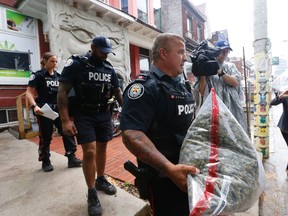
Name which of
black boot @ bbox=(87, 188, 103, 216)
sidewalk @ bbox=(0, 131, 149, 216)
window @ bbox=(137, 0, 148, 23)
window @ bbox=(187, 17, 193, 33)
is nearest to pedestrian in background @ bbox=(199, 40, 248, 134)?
sidewalk @ bbox=(0, 131, 149, 216)

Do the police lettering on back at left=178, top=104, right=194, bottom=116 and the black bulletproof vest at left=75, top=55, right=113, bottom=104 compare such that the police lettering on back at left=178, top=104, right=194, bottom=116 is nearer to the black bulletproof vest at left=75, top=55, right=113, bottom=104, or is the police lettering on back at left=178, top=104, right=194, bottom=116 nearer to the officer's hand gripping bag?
the officer's hand gripping bag

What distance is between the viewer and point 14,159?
361cm

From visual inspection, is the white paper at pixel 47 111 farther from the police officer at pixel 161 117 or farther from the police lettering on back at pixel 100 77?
the police officer at pixel 161 117

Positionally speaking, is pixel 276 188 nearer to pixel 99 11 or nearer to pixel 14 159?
pixel 14 159

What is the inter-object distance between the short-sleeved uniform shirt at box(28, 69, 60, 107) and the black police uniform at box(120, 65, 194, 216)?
84.4 inches

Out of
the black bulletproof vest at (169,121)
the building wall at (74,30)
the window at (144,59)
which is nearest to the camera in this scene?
the black bulletproof vest at (169,121)

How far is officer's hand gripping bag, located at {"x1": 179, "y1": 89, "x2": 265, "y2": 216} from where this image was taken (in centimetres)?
95

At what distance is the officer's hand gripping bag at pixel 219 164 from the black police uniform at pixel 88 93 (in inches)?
47.1

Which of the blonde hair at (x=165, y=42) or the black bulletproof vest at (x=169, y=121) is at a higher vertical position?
the blonde hair at (x=165, y=42)

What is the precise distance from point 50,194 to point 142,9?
10.3 m

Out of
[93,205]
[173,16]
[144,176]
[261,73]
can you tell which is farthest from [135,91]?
[173,16]

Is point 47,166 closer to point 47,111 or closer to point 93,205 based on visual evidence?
point 47,111

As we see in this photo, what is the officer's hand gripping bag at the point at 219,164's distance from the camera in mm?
951

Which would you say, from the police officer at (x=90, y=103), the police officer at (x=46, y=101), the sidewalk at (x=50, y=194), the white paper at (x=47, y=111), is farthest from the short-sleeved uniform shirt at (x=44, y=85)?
the police officer at (x=90, y=103)
